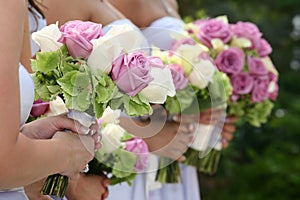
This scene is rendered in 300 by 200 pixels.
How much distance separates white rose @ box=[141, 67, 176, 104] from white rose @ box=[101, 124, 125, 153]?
23.8 inches

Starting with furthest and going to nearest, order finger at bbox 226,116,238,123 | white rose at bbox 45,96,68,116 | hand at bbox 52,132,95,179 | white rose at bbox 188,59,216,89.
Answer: finger at bbox 226,116,238,123 < white rose at bbox 188,59,216,89 < white rose at bbox 45,96,68,116 < hand at bbox 52,132,95,179

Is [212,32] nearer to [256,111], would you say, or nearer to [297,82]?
[256,111]

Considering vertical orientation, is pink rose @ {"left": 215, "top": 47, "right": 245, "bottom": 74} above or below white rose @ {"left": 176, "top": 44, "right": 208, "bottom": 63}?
below

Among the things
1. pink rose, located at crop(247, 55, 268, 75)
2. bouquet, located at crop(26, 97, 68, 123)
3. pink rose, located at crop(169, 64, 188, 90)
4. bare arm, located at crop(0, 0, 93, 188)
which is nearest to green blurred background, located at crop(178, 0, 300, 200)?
pink rose, located at crop(247, 55, 268, 75)

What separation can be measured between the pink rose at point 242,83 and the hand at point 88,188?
4.11 ft

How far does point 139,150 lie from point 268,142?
16.6ft

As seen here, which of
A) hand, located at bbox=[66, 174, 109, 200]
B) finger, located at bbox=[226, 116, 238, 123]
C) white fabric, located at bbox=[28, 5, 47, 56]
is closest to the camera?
hand, located at bbox=[66, 174, 109, 200]

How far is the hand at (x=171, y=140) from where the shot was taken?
9.16ft

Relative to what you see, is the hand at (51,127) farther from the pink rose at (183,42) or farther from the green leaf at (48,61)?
the pink rose at (183,42)

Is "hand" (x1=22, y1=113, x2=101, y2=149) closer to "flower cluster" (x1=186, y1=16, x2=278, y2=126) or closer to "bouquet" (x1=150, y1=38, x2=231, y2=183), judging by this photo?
"bouquet" (x1=150, y1=38, x2=231, y2=183)

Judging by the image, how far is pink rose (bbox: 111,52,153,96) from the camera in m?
1.85

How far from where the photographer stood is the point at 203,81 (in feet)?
10.3

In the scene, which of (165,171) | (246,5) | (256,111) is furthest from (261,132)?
(165,171)

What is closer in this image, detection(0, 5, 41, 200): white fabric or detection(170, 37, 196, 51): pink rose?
detection(0, 5, 41, 200): white fabric
